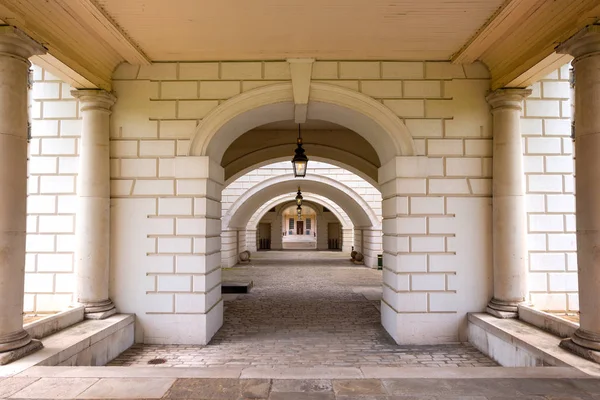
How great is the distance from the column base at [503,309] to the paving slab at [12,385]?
5.36 meters

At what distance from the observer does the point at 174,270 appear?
5.83 m

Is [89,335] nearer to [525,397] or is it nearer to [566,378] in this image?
[525,397]

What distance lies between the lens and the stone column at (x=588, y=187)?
392 centimetres

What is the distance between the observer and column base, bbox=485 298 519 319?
18.0 ft

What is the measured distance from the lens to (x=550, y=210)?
600 cm

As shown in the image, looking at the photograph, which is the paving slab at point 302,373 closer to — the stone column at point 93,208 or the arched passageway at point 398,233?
the arched passageway at point 398,233

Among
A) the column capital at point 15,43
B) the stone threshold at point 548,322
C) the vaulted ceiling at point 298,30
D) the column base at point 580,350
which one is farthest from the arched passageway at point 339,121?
the column capital at point 15,43

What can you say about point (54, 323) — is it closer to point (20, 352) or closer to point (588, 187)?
point (20, 352)

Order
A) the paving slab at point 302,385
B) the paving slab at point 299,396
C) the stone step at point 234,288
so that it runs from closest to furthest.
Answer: the paving slab at point 299,396, the paving slab at point 302,385, the stone step at point 234,288

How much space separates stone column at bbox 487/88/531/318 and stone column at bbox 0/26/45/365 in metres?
5.70

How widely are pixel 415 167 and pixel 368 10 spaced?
7.54ft

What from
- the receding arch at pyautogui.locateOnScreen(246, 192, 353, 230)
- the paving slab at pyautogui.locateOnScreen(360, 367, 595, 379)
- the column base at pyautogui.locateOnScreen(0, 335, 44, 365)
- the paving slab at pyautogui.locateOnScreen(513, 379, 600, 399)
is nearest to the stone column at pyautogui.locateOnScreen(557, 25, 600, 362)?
the paving slab at pyautogui.locateOnScreen(360, 367, 595, 379)

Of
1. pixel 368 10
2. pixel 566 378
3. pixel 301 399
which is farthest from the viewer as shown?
pixel 368 10

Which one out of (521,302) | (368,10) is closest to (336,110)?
(368,10)
